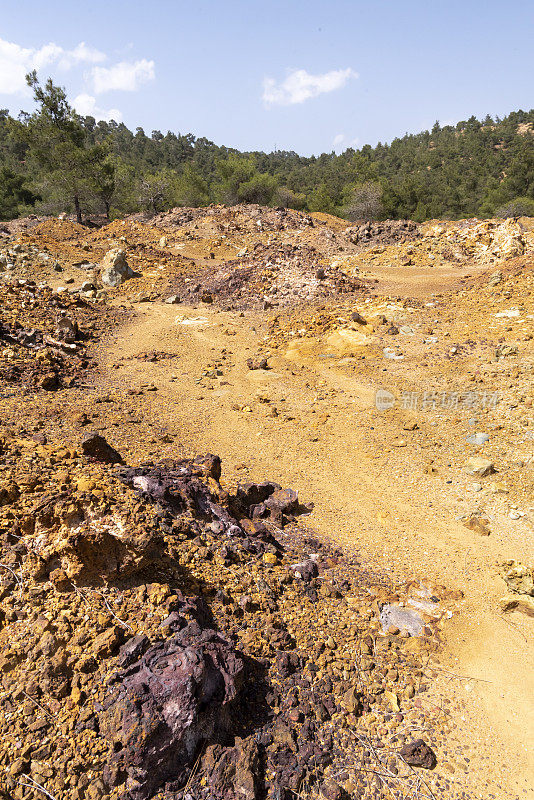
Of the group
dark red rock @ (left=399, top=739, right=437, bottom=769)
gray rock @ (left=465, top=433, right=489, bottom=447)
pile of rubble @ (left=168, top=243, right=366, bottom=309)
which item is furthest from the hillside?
dark red rock @ (left=399, top=739, right=437, bottom=769)

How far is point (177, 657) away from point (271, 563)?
1731 millimetres

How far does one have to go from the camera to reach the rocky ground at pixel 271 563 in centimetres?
258

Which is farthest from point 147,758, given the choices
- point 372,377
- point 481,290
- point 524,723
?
point 481,290

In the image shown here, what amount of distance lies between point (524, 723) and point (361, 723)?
128cm

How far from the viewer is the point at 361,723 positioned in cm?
314

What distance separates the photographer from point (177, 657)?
2682 millimetres

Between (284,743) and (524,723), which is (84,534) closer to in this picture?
(284,743)

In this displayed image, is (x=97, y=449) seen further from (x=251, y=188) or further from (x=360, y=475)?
(x=251, y=188)

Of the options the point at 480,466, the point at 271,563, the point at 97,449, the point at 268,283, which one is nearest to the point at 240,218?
the point at 268,283

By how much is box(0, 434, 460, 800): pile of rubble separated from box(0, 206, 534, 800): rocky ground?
0.01 m

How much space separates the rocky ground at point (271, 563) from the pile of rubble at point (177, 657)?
0.05 ft

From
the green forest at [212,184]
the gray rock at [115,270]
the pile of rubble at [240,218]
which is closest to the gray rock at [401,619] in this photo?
the gray rock at [115,270]

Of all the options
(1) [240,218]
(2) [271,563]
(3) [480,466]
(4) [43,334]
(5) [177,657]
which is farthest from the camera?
(1) [240,218]

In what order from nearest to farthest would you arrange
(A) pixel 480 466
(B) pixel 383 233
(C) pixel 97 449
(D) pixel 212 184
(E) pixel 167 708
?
(E) pixel 167 708 < (C) pixel 97 449 < (A) pixel 480 466 < (B) pixel 383 233 < (D) pixel 212 184
